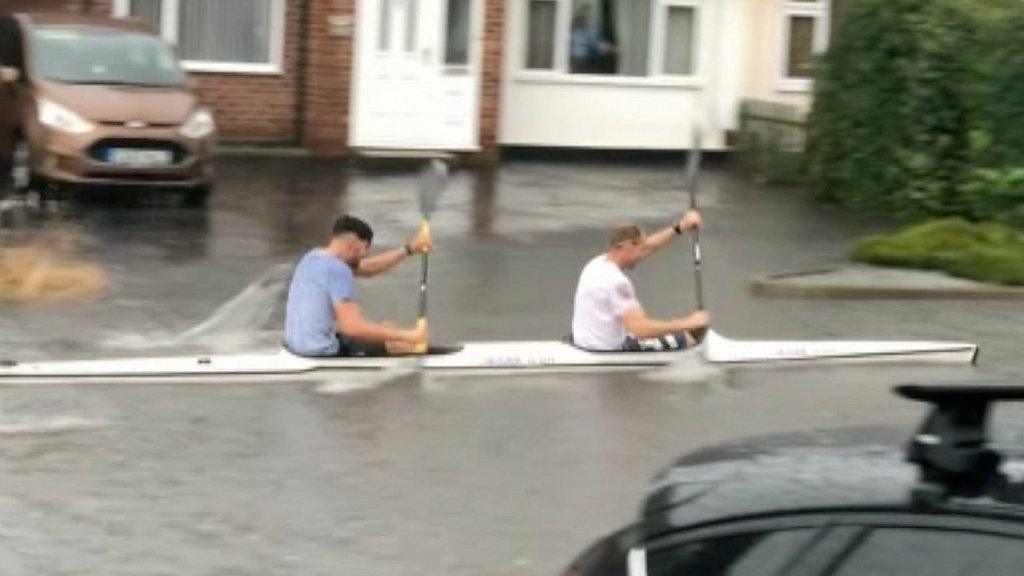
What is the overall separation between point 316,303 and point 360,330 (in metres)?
0.30

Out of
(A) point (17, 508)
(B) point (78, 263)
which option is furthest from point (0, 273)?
(A) point (17, 508)

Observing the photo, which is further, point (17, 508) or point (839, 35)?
point (839, 35)

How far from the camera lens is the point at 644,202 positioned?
78.9 ft

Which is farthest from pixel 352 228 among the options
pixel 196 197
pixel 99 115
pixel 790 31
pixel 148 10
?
pixel 790 31

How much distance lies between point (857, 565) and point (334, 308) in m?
9.41

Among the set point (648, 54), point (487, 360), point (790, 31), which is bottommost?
point (487, 360)

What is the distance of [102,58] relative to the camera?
22.2 meters

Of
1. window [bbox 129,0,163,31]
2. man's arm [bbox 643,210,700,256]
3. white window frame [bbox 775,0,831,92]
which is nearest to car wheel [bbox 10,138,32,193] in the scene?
window [bbox 129,0,163,31]

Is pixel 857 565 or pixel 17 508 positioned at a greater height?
pixel 857 565

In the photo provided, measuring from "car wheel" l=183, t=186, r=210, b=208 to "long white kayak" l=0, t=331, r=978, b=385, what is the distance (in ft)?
24.6

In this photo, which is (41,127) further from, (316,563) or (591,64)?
(316,563)

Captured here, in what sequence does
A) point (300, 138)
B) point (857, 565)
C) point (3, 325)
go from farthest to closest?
point (300, 138) < point (3, 325) < point (857, 565)

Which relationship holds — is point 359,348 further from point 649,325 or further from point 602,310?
point 649,325

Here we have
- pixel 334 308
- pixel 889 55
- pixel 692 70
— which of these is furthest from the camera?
pixel 692 70
